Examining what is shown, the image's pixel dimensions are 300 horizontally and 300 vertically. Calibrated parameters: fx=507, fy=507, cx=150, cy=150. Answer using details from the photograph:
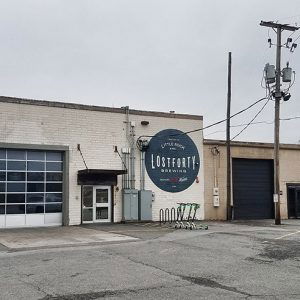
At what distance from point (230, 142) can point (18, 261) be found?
19723 millimetres

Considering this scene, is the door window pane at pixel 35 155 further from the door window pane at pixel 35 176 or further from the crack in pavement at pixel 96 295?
the crack in pavement at pixel 96 295

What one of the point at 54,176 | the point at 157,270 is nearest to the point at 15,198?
the point at 54,176

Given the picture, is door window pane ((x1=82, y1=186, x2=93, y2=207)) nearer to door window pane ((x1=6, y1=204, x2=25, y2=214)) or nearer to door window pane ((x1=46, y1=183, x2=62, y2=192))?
door window pane ((x1=46, y1=183, x2=62, y2=192))

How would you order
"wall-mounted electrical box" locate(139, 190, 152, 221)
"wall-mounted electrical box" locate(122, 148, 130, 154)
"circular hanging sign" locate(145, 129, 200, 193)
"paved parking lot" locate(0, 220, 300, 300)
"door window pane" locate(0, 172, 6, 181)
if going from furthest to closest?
"circular hanging sign" locate(145, 129, 200, 193) < "wall-mounted electrical box" locate(122, 148, 130, 154) < "wall-mounted electrical box" locate(139, 190, 152, 221) < "door window pane" locate(0, 172, 6, 181) < "paved parking lot" locate(0, 220, 300, 300)

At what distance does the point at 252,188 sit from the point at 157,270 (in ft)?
69.4

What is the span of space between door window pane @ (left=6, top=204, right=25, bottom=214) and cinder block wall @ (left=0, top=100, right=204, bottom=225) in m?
2.35

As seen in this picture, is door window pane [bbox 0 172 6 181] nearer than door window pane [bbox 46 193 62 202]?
Yes

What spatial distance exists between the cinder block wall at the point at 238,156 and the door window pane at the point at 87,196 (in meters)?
7.21

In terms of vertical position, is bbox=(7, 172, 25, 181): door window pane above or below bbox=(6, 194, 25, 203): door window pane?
above

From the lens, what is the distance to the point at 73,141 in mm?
25641

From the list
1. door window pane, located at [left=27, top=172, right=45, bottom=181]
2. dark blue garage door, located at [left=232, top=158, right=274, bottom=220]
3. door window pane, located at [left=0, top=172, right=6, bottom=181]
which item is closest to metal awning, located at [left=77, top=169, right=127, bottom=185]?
door window pane, located at [left=27, top=172, right=45, bottom=181]

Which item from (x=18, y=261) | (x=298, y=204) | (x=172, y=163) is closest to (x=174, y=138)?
(x=172, y=163)

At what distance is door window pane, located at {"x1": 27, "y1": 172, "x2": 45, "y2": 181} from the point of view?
24.7 meters

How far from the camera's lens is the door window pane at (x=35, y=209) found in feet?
80.7
